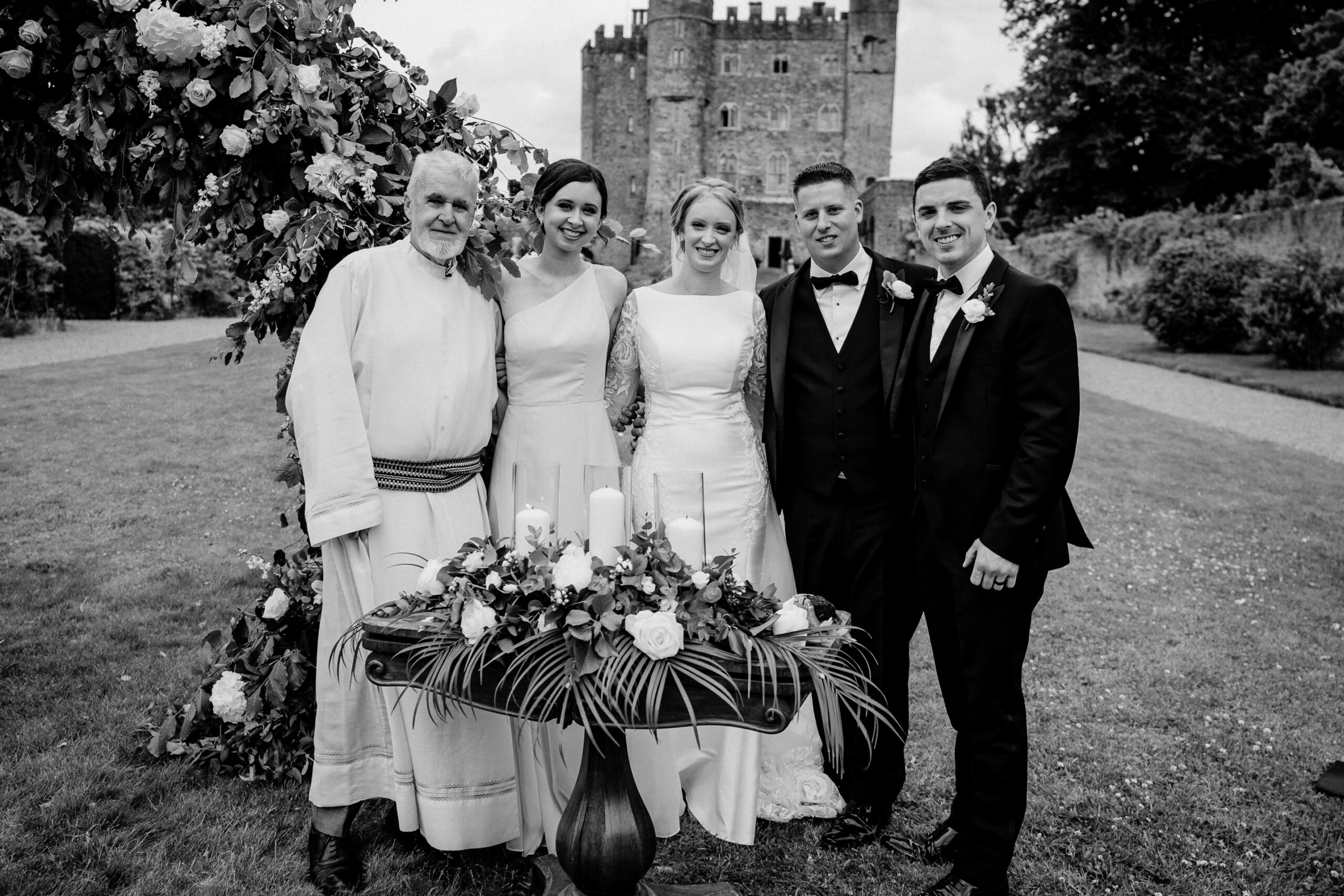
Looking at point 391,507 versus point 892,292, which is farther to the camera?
point 892,292

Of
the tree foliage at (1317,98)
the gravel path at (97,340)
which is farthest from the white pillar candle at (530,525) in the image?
the tree foliage at (1317,98)

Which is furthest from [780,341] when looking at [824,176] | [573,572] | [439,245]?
[573,572]

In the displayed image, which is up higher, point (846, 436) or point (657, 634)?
point (846, 436)

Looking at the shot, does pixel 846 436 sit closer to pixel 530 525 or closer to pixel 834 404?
pixel 834 404

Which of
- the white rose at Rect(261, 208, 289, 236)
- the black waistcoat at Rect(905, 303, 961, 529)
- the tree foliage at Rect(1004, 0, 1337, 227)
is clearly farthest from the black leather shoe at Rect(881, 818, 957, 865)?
the tree foliage at Rect(1004, 0, 1337, 227)

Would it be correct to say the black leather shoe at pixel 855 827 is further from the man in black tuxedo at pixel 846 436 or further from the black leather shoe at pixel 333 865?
the black leather shoe at pixel 333 865

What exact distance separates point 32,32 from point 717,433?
285 cm

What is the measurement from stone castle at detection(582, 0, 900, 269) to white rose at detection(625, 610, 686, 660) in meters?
49.8

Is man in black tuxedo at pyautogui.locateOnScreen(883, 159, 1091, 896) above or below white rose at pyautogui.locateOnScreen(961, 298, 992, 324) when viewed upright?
below

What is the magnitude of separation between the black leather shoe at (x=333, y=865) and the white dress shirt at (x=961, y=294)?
8.58 ft

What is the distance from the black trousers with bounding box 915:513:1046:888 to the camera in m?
3.15

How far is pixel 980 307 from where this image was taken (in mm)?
3035

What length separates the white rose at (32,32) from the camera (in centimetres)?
334

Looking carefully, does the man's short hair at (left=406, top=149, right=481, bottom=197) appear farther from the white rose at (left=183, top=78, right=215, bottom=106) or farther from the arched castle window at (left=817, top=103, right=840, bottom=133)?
the arched castle window at (left=817, top=103, right=840, bottom=133)
